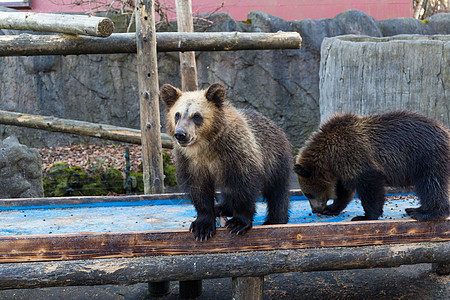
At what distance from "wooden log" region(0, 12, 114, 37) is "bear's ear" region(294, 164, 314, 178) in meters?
2.57

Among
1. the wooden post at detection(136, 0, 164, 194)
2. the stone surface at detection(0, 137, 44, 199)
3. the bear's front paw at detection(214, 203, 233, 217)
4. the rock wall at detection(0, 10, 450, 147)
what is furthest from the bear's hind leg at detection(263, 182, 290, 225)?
the rock wall at detection(0, 10, 450, 147)

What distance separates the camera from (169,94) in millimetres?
3389

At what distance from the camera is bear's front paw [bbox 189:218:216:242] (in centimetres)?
319

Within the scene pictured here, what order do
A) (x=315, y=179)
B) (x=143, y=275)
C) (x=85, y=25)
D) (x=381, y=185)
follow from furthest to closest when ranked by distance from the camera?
(x=85, y=25), (x=315, y=179), (x=381, y=185), (x=143, y=275)

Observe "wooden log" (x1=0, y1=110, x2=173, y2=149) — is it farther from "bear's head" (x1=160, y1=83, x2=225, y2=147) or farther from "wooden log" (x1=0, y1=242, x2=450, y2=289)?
"wooden log" (x1=0, y1=242, x2=450, y2=289)

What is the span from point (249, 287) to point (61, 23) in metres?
3.62

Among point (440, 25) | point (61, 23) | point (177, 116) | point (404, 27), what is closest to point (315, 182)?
point (177, 116)

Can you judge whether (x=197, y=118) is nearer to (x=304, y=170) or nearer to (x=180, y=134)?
(x=180, y=134)

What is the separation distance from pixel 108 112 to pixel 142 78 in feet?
16.6

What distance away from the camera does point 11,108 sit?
10.3m

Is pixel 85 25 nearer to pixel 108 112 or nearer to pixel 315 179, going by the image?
pixel 315 179

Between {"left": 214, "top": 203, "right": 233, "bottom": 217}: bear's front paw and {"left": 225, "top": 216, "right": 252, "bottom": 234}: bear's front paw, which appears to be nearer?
{"left": 225, "top": 216, "right": 252, "bottom": 234}: bear's front paw

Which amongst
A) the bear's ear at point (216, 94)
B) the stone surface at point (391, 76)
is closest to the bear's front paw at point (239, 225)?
the bear's ear at point (216, 94)

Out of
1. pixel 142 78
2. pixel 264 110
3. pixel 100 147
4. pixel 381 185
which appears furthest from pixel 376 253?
pixel 100 147
